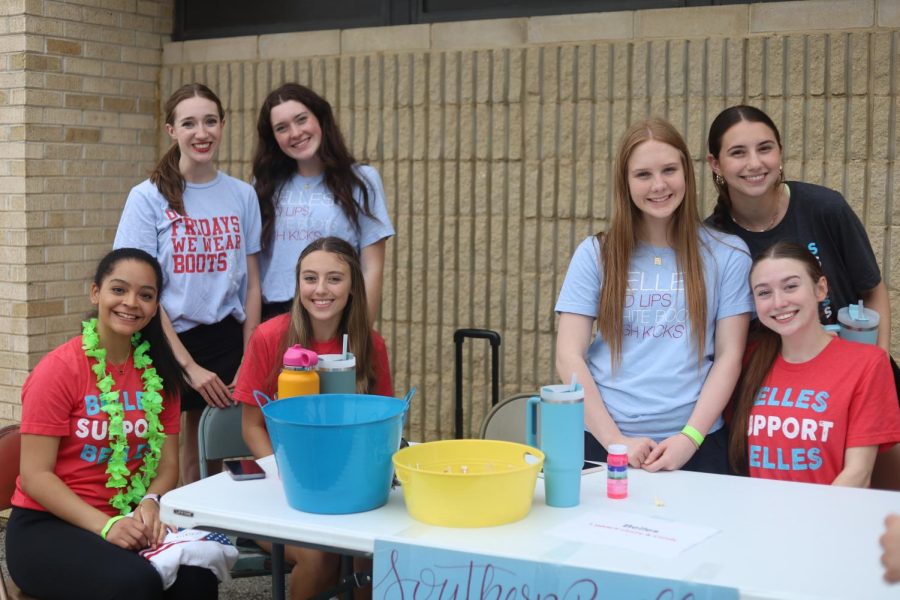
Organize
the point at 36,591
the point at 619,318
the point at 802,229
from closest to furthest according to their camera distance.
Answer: the point at 36,591 → the point at 619,318 → the point at 802,229

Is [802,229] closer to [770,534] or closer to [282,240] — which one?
[770,534]

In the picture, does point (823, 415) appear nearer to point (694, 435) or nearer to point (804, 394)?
point (804, 394)

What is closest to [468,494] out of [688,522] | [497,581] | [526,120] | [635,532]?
[497,581]

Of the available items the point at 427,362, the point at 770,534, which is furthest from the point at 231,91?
the point at 770,534

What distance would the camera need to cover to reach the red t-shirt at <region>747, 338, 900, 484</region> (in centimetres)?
304

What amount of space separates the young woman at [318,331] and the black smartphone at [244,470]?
1.44ft

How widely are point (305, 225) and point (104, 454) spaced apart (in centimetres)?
121

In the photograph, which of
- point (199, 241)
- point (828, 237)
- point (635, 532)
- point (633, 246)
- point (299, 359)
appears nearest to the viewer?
point (635, 532)

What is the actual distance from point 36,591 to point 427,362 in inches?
111

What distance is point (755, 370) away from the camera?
3.21m

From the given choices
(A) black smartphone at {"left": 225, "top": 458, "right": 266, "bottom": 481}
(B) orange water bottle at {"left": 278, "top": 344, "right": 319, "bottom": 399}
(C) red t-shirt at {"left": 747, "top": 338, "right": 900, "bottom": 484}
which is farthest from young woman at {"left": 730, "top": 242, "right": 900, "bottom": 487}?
(A) black smartphone at {"left": 225, "top": 458, "right": 266, "bottom": 481}

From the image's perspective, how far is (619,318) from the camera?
3.21 m

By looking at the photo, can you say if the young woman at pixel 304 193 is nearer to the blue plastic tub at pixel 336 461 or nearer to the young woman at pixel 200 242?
the young woman at pixel 200 242

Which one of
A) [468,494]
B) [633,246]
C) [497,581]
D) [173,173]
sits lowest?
[497,581]
